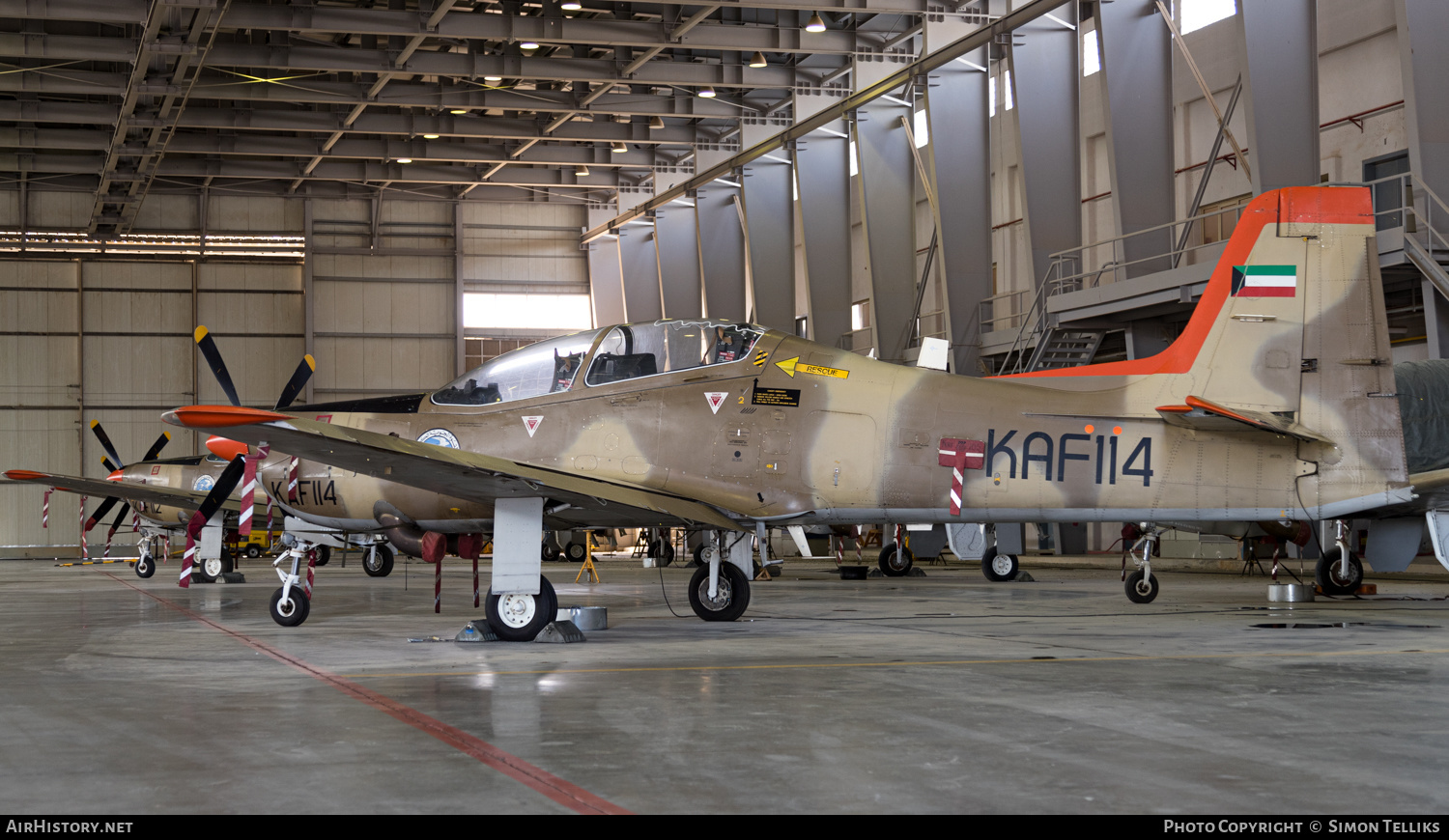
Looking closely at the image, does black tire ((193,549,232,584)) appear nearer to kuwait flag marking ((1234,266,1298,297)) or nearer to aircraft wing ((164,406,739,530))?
aircraft wing ((164,406,739,530))

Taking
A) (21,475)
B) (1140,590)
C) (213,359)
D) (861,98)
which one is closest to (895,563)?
(1140,590)

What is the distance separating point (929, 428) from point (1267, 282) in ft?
11.4

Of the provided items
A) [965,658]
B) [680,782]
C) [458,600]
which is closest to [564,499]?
[965,658]

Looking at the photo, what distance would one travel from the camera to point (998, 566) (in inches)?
806

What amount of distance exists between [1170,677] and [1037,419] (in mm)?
3274

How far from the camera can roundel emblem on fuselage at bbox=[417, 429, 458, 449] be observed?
36.3ft

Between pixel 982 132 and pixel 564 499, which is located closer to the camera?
pixel 564 499

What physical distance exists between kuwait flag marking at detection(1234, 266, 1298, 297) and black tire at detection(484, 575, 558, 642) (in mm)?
6806

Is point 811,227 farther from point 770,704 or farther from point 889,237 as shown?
point 770,704

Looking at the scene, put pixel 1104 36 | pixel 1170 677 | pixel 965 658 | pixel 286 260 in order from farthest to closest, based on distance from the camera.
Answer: pixel 286 260 → pixel 1104 36 → pixel 965 658 → pixel 1170 677

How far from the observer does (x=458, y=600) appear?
640 inches

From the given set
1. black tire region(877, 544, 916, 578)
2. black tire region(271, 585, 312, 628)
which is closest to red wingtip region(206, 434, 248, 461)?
black tire region(271, 585, 312, 628)

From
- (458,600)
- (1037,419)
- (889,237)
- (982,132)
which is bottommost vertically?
(458,600)
